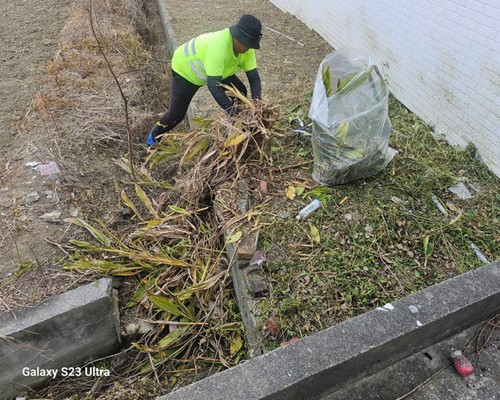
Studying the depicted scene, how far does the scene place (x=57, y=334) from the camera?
8.34ft

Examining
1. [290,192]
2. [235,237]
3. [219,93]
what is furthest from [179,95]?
[235,237]

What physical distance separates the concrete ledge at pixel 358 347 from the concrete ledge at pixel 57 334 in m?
1.28

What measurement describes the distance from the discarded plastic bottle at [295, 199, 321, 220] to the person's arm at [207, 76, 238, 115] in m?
1.19

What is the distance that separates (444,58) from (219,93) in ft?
7.44

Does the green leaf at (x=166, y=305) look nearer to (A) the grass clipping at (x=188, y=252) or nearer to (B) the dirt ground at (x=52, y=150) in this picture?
(A) the grass clipping at (x=188, y=252)

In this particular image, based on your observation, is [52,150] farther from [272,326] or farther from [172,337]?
[272,326]

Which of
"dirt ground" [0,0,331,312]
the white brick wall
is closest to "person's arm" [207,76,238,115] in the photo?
"dirt ground" [0,0,331,312]

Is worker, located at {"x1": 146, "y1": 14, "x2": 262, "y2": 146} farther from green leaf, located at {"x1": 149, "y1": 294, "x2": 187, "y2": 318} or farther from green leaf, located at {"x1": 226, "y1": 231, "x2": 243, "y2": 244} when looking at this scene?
green leaf, located at {"x1": 149, "y1": 294, "x2": 187, "y2": 318}

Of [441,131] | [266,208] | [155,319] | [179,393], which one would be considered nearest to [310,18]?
[441,131]

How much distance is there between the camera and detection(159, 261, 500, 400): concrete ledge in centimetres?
164

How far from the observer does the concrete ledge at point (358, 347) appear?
164 centimetres

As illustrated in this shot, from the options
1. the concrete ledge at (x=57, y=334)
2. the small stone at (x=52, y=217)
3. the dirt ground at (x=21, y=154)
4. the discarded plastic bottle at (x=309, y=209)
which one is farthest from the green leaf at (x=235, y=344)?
the small stone at (x=52, y=217)

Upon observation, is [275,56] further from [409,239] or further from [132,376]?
[132,376]

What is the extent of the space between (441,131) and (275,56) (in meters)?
3.00
